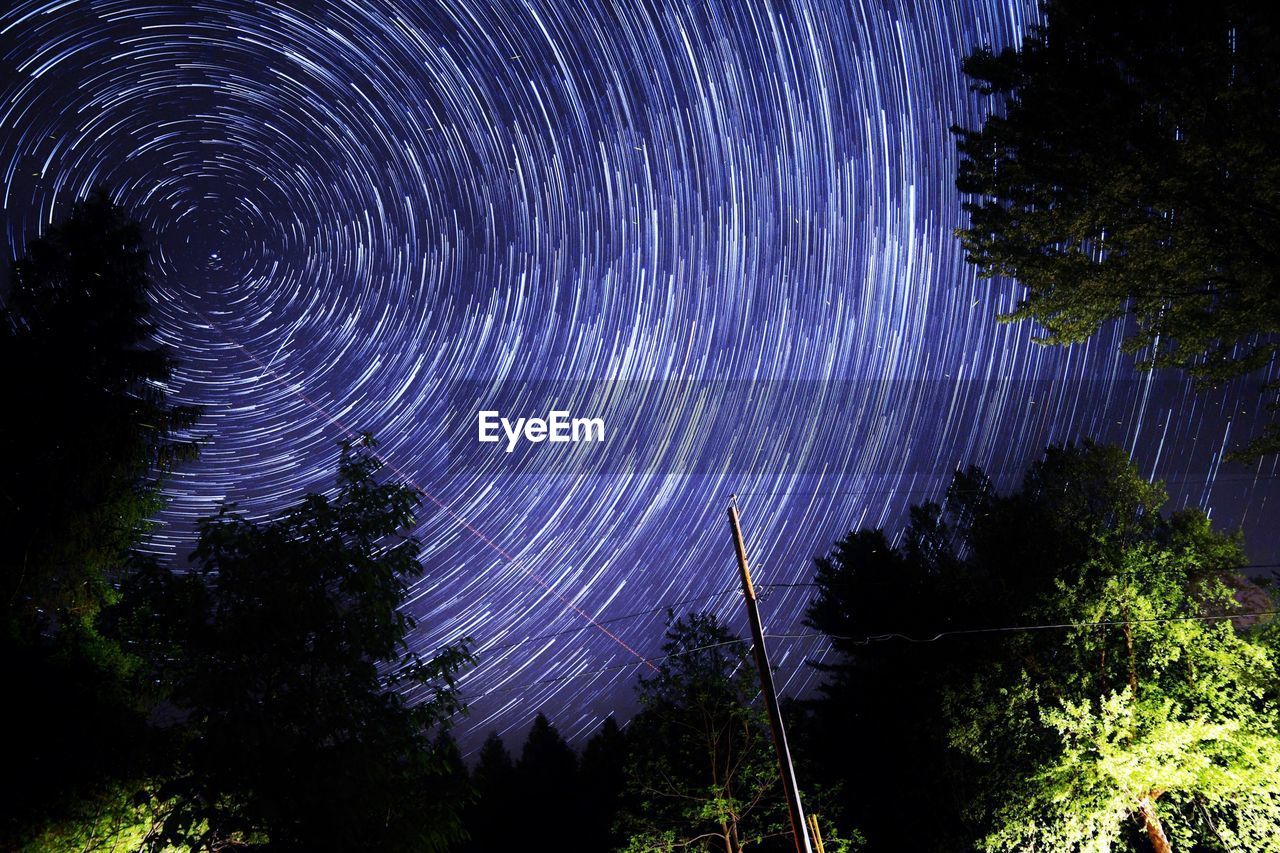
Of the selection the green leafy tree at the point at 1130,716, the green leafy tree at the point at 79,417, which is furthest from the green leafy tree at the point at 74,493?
the green leafy tree at the point at 1130,716

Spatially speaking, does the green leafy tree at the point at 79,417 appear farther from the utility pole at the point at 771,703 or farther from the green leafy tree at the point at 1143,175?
the green leafy tree at the point at 1143,175

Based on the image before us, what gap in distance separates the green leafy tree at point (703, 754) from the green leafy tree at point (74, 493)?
13374 mm

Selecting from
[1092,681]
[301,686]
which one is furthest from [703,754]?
[301,686]

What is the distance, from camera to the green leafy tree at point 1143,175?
8.38m

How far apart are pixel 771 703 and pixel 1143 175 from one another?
8935mm

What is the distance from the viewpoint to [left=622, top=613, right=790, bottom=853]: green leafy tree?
61.9ft

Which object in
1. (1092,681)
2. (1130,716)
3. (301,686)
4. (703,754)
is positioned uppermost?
(1092,681)

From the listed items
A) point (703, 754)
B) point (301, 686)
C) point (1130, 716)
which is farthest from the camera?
point (703, 754)

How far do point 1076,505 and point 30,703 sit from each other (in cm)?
2200

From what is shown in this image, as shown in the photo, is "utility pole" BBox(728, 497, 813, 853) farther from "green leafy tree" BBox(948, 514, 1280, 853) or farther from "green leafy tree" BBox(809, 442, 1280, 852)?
"green leafy tree" BBox(948, 514, 1280, 853)

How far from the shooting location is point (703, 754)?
2017cm

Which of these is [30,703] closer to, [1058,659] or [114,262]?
[114,262]

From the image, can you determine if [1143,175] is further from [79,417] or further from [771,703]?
[79,417]

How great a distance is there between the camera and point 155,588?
24.6ft
